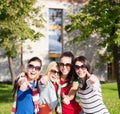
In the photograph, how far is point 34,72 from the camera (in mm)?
5133

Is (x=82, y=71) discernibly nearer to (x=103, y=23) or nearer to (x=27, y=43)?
(x=103, y=23)

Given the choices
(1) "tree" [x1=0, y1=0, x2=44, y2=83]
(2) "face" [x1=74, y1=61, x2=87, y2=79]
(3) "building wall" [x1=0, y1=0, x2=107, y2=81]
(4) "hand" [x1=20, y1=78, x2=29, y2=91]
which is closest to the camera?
(4) "hand" [x1=20, y1=78, x2=29, y2=91]

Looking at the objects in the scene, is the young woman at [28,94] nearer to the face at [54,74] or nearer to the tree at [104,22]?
the face at [54,74]

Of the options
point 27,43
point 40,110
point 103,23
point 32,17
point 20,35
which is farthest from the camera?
point 27,43

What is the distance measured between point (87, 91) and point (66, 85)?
29cm

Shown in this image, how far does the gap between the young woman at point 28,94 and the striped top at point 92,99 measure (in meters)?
0.59

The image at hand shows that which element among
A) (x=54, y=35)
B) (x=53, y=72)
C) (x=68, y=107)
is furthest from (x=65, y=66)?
(x=54, y=35)

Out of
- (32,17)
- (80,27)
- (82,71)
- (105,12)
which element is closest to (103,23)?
(105,12)

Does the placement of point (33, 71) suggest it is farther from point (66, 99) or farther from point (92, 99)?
point (92, 99)

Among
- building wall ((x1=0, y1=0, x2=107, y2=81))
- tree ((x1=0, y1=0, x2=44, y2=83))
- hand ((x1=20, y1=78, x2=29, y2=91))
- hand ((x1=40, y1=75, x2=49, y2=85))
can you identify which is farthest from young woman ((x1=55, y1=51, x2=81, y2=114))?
building wall ((x1=0, y1=0, x2=107, y2=81))

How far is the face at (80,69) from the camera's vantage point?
16.7 ft

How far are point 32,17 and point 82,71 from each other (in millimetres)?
22461

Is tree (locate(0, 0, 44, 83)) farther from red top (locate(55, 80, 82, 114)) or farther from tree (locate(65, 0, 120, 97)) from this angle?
red top (locate(55, 80, 82, 114))

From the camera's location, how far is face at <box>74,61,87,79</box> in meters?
5.08
